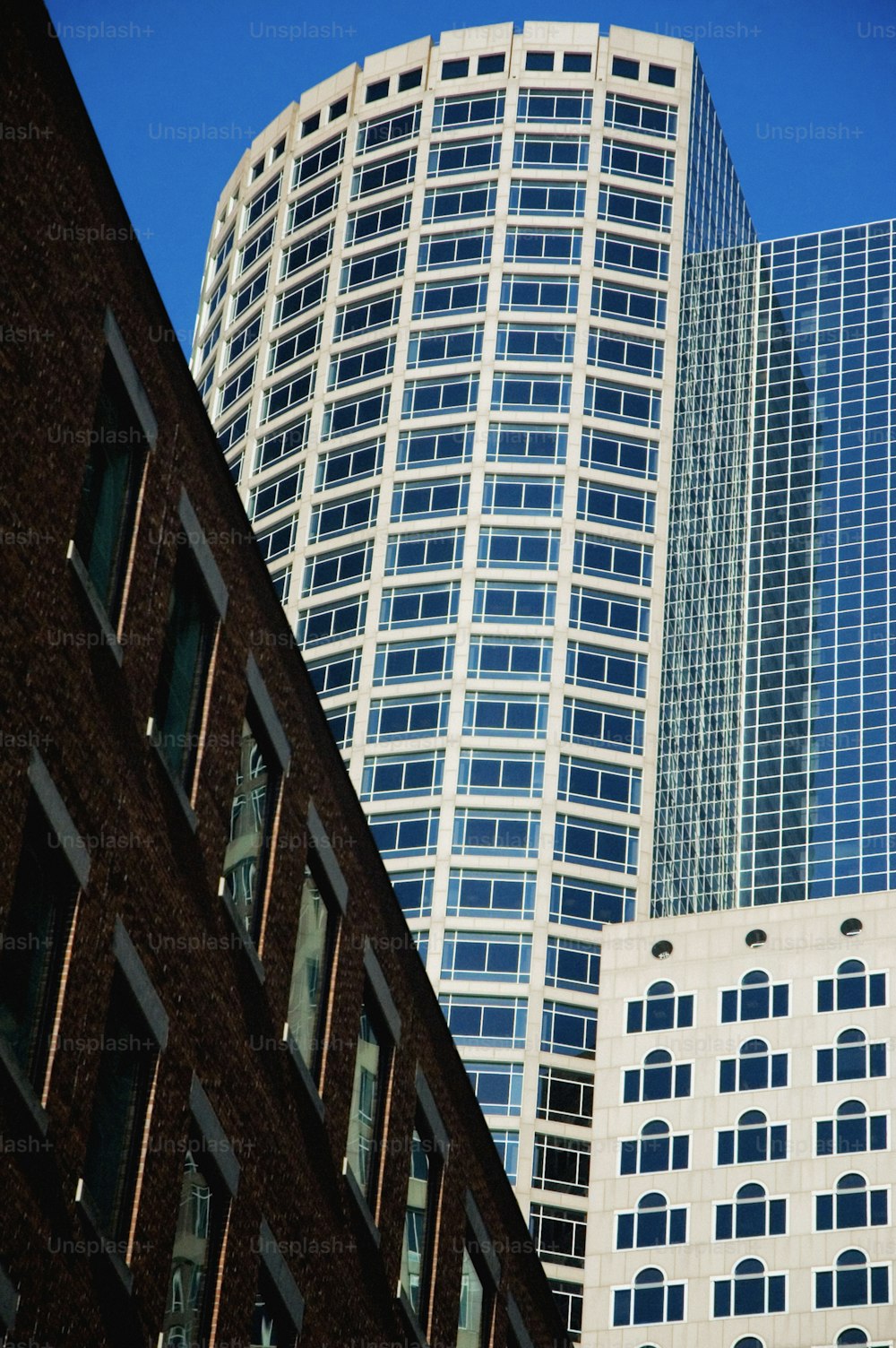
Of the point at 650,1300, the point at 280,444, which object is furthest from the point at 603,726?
the point at 650,1300

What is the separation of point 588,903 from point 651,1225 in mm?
41411

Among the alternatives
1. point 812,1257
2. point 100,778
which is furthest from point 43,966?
point 812,1257

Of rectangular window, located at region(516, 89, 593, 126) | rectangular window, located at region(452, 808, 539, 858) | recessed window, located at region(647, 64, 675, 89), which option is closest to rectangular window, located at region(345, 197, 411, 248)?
rectangular window, located at region(516, 89, 593, 126)

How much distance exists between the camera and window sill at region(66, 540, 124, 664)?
2144 centimetres

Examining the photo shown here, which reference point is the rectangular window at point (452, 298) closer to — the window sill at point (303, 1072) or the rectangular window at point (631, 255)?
the rectangular window at point (631, 255)

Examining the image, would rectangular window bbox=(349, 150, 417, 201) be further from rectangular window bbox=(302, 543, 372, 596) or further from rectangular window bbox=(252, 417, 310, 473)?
rectangular window bbox=(302, 543, 372, 596)

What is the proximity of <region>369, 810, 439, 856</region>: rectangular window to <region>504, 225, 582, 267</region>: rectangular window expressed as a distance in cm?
3901

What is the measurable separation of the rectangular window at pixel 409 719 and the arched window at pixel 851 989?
4674 centimetres

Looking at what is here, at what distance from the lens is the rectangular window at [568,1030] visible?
11825 centimetres

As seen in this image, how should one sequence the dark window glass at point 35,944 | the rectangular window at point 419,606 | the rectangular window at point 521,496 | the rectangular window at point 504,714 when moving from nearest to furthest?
the dark window glass at point 35,944 < the rectangular window at point 504,714 < the rectangular window at point 419,606 < the rectangular window at point 521,496

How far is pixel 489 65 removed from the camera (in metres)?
152

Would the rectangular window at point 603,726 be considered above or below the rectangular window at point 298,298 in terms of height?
below

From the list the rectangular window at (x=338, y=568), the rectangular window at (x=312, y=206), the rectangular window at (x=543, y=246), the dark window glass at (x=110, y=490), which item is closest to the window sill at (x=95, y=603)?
the dark window glass at (x=110, y=490)

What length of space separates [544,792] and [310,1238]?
99.7m
